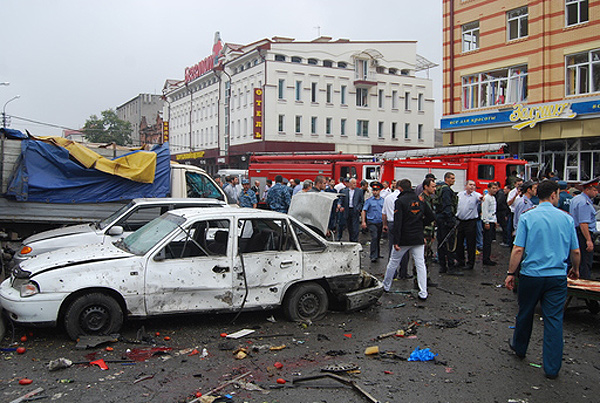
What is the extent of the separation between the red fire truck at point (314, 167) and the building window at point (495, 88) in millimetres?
6331

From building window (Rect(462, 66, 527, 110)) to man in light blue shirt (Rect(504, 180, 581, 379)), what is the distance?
21.9m

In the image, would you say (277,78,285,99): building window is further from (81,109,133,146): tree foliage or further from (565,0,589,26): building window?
(81,109,133,146): tree foliage

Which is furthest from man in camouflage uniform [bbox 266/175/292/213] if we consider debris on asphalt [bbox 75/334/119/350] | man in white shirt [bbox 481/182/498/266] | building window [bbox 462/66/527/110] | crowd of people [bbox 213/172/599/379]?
building window [bbox 462/66/527/110]

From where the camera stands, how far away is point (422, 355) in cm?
545

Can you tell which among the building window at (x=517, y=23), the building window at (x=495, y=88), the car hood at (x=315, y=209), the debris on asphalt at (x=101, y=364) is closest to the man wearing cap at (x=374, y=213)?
the car hood at (x=315, y=209)

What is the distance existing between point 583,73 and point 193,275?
22416 millimetres

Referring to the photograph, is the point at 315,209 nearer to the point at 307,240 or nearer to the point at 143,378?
the point at 307,240

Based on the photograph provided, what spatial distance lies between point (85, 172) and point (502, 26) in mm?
22417

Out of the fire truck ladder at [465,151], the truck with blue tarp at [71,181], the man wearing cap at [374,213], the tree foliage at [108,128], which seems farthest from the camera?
the tree foliage at [108,128]

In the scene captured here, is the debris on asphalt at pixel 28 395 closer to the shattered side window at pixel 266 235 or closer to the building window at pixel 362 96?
the shattered side window at pixel 266 235

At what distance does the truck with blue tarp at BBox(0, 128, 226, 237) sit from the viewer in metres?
10.1

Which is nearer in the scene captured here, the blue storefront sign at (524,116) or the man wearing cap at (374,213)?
the man wearing cap at (374,213)

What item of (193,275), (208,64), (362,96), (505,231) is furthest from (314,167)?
(208,64)

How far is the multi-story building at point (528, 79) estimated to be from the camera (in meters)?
22.1
